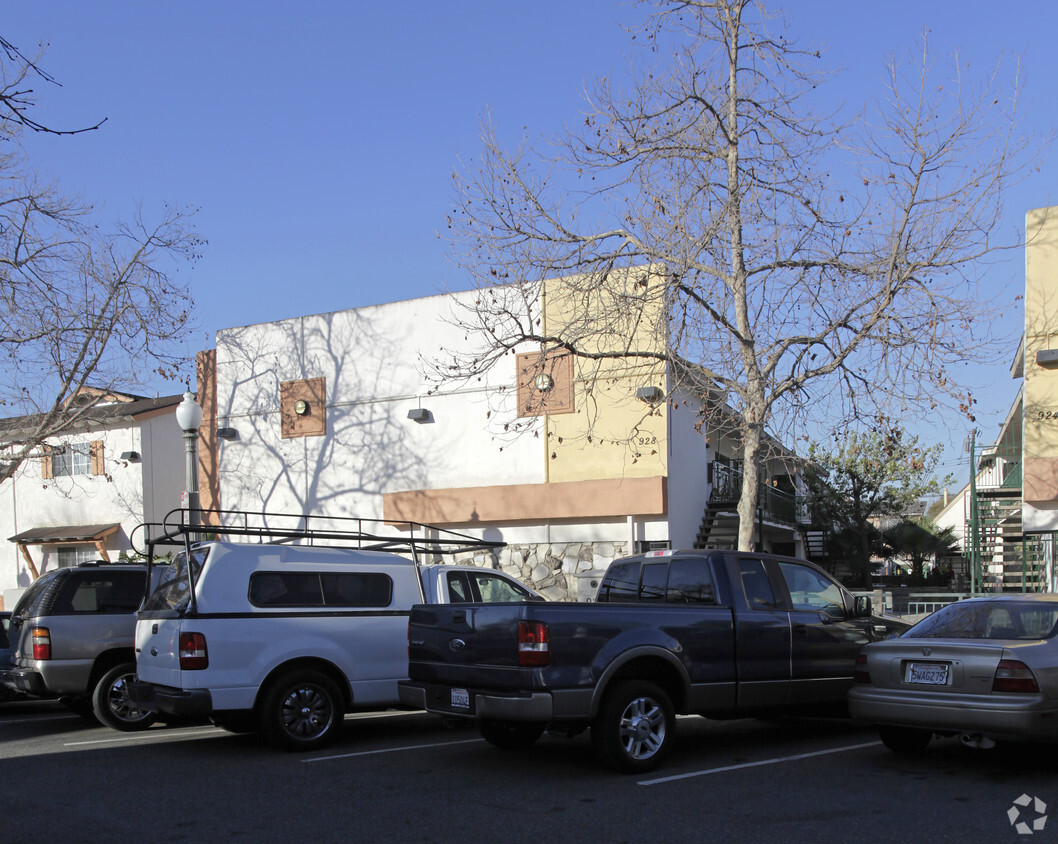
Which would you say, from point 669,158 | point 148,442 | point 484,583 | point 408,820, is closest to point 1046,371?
point 669,158

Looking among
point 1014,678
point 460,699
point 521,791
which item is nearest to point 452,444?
point 460,699

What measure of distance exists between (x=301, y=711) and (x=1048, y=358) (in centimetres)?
1391

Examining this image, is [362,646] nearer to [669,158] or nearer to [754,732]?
[754,732]

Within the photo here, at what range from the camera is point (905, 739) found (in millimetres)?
8469

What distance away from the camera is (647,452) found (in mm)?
18828

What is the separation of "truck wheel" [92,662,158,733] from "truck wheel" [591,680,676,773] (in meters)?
5.81

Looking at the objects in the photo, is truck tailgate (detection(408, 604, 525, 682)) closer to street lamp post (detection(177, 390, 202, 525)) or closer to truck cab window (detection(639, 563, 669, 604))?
truck cab window (detection(639, 563, 669, 604))

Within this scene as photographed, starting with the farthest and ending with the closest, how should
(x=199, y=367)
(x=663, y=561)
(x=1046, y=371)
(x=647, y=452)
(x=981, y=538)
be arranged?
1. (x=199, y=367)
2. (x=981, y=538)
3. (x=647, y=452)
4. (x=1046, y=371)
5. (x=663, y=561)

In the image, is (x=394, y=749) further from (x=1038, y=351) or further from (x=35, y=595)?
(x=1038, y=351)

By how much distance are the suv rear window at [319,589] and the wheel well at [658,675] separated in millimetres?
3061

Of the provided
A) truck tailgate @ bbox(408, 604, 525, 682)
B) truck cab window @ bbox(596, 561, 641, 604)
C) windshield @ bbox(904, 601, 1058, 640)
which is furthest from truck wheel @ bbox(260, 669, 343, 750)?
windshield @ bbox(904, 601, 1058, 640)

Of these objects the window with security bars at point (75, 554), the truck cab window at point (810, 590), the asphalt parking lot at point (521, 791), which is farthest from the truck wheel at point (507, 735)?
the window with security bars at point (75, 554)

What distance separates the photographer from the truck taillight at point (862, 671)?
832 cm

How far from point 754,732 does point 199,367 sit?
18.7 metres
